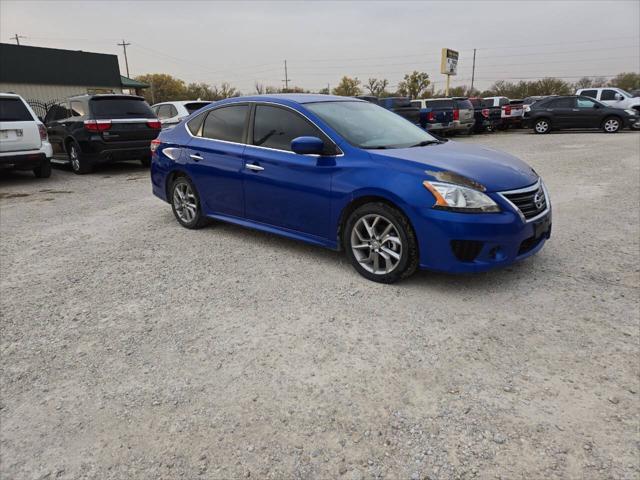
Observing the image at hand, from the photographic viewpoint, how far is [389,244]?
392 centimetres

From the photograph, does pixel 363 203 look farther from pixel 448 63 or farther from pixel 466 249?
pixel 448 63

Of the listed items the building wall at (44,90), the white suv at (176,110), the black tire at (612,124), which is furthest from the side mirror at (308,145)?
the building wall at (44,90)

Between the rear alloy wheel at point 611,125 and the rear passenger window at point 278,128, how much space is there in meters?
19.2

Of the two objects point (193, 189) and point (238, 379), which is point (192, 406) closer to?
point (238, 379)

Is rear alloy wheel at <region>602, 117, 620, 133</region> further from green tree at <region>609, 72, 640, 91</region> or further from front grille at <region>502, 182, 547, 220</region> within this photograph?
green tree at <region>609, 72, 640, 91</region>

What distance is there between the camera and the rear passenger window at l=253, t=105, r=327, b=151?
4405 millimetres

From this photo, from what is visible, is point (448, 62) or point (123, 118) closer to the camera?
point (123, 118)

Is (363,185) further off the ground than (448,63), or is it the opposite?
(448,63)

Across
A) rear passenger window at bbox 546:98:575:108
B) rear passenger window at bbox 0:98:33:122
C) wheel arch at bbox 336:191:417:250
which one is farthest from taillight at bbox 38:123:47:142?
rear passenger window at bbox 546:98:575:108

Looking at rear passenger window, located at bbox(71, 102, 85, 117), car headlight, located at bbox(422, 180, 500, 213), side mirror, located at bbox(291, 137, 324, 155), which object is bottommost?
car headlight, located at bbox(422, 180, 500, 213)

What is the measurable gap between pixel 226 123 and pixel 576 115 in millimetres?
18909

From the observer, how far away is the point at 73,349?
10.2 feet

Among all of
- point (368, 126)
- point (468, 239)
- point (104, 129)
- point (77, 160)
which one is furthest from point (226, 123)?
point (77, 160)

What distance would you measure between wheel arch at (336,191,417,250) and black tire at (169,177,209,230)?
2.16m
